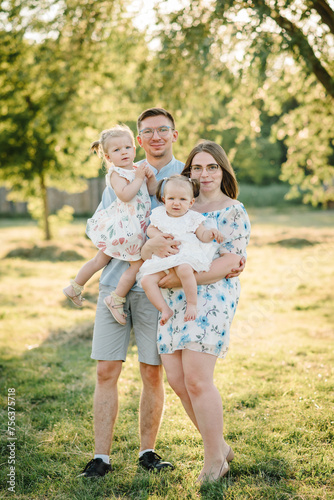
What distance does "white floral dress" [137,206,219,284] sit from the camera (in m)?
2.96

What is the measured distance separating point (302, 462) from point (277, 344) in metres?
2.91

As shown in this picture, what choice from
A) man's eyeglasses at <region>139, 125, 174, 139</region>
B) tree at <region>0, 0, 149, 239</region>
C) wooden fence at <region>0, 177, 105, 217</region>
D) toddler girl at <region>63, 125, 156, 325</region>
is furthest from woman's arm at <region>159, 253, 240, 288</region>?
wooden fence at <region>0, 177, 105, 217</region>

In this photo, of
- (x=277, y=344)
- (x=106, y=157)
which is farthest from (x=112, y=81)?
(x=106, y=157)

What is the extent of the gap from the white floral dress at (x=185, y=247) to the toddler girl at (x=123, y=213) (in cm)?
17

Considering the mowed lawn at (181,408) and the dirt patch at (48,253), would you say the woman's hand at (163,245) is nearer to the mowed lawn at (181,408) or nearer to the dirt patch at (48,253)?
the mowed lawn at (181,408)

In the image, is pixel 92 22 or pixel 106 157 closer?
pixel 106 157

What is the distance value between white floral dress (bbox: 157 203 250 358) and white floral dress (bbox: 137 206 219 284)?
11 centimetres

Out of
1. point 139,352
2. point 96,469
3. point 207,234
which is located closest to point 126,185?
point 207,234

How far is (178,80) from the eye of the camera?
8.44 meters

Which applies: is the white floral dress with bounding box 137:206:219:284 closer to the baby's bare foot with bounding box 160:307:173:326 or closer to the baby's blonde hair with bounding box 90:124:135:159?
the baby's bare foot with bounding box 160:307:173:326

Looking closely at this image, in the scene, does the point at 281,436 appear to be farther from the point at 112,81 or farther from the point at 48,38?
the point at 112,81

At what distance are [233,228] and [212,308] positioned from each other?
0.50 meters

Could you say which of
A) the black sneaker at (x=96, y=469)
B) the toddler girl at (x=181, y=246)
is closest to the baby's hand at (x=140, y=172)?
the toddler girl at (x=181, y=246)

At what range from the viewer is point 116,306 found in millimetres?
3229
